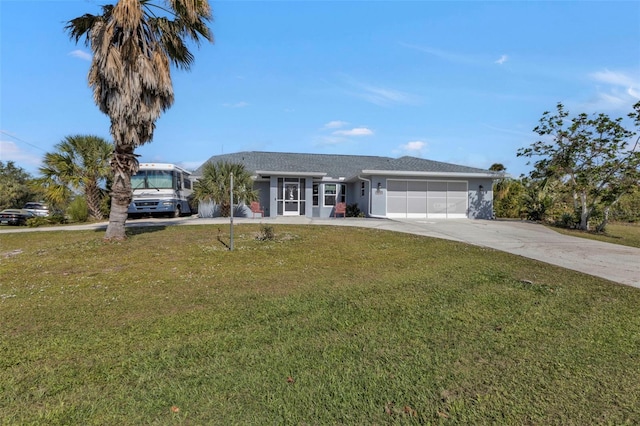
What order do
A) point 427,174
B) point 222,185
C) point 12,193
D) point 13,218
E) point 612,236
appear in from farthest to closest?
1. point 12,193
2. point 13,218
3. point 427,174
4. point 222,185
5. point 612,236

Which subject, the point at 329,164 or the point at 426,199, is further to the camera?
the point at 329,164

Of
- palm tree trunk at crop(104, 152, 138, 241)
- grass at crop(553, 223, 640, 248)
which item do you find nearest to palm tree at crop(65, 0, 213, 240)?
palm tree trunk at crop(104, 152, 138, 241)

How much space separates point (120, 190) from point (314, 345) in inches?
330

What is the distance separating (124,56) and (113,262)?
17.6 feet

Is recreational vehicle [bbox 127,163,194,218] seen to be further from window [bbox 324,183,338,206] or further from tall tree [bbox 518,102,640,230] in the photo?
tall tree [bbox 518,102,640,230]

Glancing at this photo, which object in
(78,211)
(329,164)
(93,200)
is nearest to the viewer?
(78,211)

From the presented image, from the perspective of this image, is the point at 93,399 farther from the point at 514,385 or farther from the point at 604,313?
the point at 604,313

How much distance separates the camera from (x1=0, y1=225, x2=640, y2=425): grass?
244 centimetres

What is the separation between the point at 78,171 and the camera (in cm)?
1725

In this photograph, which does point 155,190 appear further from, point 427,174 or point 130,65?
point 427,174

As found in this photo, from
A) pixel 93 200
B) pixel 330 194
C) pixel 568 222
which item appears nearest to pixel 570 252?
pixel 568 222

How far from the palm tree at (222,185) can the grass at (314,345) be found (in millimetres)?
10926

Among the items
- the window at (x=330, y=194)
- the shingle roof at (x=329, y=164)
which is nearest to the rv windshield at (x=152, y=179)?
the shingle roof at (x=329, y=164)

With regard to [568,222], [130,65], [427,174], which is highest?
[130,65]
